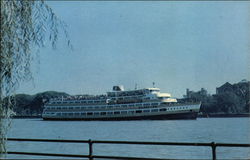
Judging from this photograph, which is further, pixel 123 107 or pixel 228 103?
pixel 228 103

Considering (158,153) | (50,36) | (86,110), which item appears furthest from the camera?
(86,110)

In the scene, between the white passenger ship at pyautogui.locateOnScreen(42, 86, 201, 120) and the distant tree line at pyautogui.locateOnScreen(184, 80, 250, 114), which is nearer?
the white passenger ship at pyautogui.locateOnScreen(42, 86, 201, 120)

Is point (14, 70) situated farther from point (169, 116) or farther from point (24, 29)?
point (169, 116)

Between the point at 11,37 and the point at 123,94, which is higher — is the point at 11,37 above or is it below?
below

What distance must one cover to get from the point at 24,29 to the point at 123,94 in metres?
71.0

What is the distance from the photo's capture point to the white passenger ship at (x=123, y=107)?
6925 cm

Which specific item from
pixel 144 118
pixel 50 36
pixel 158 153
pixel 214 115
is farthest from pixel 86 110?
pixel 50 36

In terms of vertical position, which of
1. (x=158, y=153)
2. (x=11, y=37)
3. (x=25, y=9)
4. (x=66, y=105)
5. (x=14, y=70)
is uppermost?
(x=66, y=105)

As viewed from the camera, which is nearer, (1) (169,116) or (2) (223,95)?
(1) (169,116)

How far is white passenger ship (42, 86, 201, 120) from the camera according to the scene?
6925 centimetres

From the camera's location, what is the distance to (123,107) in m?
72.3

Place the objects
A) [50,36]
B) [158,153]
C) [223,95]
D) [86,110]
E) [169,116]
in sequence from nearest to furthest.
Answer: [50,36], [158,153], [169,116], [86,110], [223,95]

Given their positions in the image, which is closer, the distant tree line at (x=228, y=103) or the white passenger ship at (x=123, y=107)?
the white passenger ship at (x=123, y=107)

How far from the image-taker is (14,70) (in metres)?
5.14
